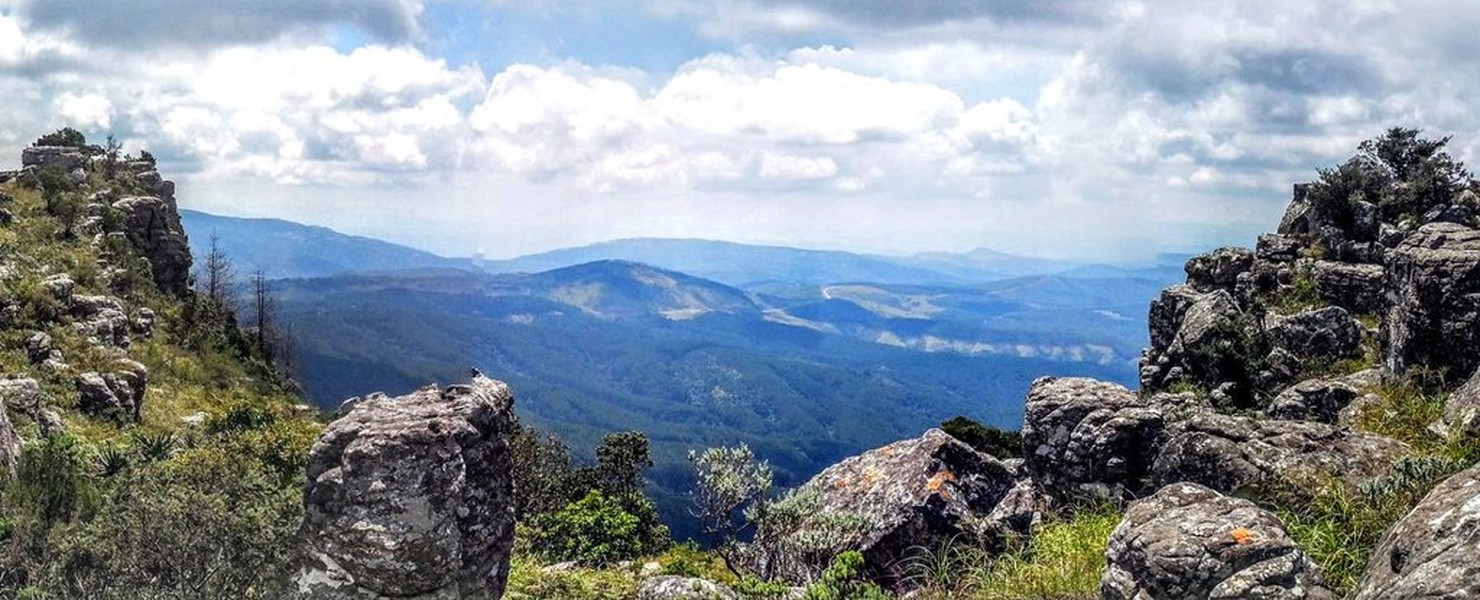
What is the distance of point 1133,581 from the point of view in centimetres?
923

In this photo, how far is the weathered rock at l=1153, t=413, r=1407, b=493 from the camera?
11930 millimetres

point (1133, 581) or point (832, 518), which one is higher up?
point (1133, 581)

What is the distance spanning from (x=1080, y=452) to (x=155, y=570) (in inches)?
694

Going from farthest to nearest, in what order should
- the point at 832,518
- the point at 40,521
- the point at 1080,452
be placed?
1. the point at 1080,452
2. the point at 832,518
3. the point at 40,521

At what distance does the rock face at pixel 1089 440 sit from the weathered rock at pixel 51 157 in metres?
88.8

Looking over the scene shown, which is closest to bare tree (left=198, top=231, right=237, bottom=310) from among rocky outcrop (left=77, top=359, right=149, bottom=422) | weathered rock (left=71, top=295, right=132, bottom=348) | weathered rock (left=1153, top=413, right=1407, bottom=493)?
weathered rock (left=71, top=295, right=132, bottom=348)

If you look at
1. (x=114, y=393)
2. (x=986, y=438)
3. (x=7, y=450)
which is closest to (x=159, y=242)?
(x=114, y=393)

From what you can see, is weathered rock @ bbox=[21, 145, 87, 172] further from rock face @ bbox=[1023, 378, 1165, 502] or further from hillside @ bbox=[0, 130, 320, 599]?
rock face @ bbox=[1023, 378, 1165, 502]

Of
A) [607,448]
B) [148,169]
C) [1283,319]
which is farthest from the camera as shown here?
[148,169]

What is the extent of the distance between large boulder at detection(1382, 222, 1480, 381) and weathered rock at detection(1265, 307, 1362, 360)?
12053 mm

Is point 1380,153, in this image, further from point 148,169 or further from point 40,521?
point 148,169

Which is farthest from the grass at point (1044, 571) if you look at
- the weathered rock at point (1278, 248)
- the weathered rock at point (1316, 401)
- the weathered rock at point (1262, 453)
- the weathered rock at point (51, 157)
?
the weathered rock at point (51, 157)

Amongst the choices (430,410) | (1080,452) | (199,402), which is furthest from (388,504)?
(199,402)

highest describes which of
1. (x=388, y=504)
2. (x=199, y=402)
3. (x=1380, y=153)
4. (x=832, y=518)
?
(x=1380, y=153)
